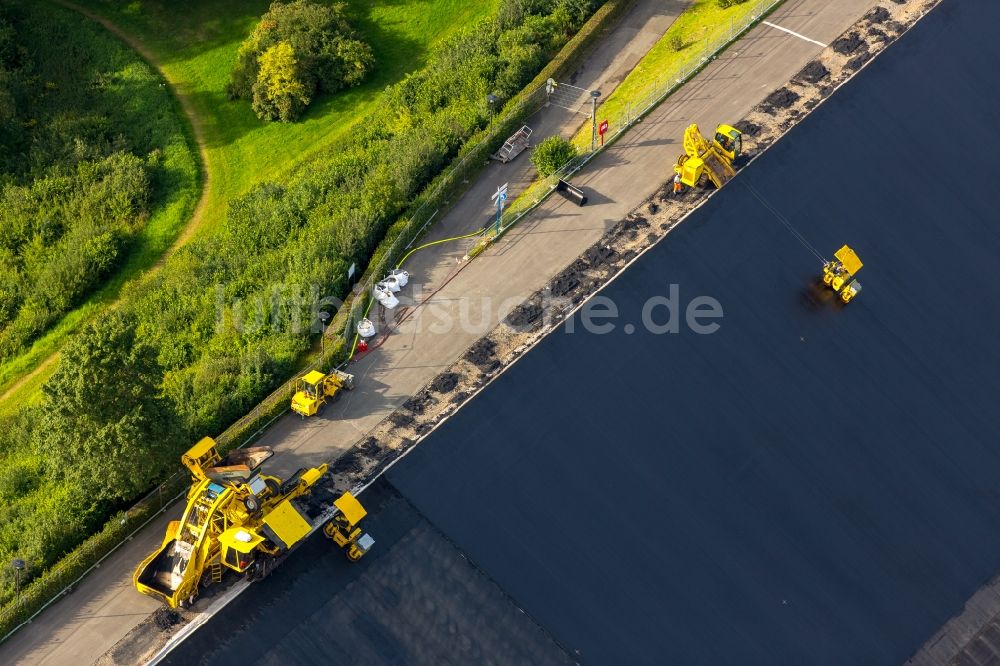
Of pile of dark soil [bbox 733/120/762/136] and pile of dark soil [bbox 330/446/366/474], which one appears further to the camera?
pile of dark soil [bbox 733/120/762/136]

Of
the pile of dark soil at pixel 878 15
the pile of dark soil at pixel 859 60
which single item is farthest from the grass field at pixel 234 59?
the pile of dark soil at pixel 859 60

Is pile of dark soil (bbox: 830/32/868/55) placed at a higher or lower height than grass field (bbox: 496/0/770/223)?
lower

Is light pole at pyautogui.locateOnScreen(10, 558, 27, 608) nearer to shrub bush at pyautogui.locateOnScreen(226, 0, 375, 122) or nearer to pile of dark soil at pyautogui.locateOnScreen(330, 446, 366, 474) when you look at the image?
pile of dark soil at pyautogui.locateOnScreen(330, 446, 366, 474)

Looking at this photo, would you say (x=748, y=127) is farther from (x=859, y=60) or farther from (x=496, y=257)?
(x=496, y=257)

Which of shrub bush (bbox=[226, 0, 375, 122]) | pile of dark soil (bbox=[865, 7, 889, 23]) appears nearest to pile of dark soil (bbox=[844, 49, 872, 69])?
pile of dark soil (bbox=[865, 7, 889, 23])

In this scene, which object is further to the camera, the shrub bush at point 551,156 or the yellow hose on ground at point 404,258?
the shrub bush at point 551,156

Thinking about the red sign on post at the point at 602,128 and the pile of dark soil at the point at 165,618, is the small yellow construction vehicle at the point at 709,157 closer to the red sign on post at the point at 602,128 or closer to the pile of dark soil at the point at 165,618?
the red sign on post at the point at 602,128
